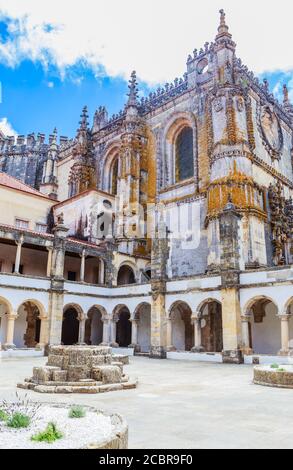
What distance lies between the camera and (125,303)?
26.1 meters

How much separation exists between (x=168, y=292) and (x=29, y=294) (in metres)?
8.33

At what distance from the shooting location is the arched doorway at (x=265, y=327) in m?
22.0

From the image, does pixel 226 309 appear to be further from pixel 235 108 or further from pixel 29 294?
pixel 235 108

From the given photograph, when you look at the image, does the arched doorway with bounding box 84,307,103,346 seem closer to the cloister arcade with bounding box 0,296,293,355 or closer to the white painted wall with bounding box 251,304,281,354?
the cloister arcade with bounding box 0,296,293,355

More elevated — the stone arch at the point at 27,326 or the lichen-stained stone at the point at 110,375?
the stone arch at the point at 27,326

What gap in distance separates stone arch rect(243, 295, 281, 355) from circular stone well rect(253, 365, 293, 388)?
11.1m

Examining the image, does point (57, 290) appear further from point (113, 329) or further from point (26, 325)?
point (113, 329)

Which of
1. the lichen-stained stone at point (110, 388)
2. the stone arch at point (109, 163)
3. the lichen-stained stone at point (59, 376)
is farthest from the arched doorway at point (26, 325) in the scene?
the lichen-stained stone at point (110, 388)

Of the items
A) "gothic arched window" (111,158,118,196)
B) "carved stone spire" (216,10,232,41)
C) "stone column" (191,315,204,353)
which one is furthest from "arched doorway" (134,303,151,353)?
"carved stone spire" (216,10,232,41)

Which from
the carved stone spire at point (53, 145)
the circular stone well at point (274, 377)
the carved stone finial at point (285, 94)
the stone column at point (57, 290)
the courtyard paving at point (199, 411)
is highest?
the carved stone finial at point (285, 94)

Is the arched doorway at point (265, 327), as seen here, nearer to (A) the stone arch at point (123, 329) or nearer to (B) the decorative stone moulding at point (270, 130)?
(A) the stone arch at point (123, 329)

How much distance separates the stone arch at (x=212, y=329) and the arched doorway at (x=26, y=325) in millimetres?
11430

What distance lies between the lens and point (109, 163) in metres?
38.9
